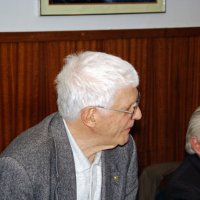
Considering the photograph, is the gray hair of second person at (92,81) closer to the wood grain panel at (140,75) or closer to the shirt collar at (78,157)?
the shirt collar at (78,157)

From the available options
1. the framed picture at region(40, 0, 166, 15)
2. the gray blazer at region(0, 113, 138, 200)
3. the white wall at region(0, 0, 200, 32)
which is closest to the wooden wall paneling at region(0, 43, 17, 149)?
the white wall at region(0, 0, 200, 32)

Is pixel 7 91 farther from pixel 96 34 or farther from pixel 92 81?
pixel 92 81

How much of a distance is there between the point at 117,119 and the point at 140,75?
1444mm

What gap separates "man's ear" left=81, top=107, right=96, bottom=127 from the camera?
5.61 feet

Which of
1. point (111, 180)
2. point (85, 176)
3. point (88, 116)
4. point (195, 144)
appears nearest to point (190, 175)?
point (195, 144)

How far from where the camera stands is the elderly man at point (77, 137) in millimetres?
1615

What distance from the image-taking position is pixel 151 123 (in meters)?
3.26

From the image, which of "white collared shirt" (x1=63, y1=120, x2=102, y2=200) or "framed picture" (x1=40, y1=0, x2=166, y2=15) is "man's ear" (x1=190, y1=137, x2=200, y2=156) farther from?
"framed picture" (x1=40, y1=0, x2=166, y2=15)

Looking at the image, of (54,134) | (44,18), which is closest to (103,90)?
(54,134)

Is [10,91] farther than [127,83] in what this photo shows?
Yes

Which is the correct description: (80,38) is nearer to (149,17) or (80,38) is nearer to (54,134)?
(149,17)

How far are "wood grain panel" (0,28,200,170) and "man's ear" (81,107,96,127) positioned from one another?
1202mm

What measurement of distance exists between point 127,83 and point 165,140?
1719mm

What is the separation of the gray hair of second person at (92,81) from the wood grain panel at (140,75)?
1.17 meters
